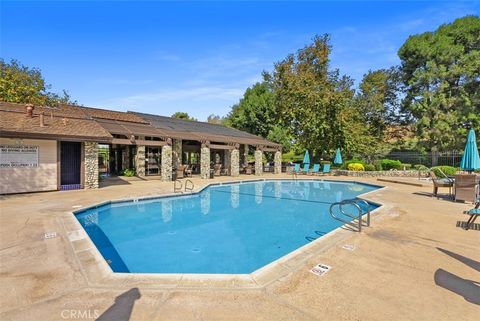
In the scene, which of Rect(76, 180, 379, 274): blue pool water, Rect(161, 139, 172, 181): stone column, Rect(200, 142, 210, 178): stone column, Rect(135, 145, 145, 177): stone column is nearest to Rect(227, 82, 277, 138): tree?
Rect(200, 142, 210, 178): stone column

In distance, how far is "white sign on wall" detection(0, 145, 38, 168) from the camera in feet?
35.5

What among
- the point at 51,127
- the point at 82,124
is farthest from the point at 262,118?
the point at 51,127

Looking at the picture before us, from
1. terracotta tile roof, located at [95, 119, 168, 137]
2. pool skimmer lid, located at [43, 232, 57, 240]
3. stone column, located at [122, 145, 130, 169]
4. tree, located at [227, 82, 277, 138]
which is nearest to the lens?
pool skimmer lid, located at [43, 232, 57, 240]

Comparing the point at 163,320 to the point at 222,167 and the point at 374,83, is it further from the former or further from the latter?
the point at 374,83

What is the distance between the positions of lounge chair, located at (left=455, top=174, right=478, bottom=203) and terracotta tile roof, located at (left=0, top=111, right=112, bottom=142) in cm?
1676

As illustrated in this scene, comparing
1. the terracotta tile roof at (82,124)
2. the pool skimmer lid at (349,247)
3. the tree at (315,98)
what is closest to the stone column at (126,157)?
the terracotta tile roof at (82,124)

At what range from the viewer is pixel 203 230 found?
805cm

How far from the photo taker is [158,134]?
17.0 metres

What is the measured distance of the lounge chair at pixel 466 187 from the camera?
9773 millimetres

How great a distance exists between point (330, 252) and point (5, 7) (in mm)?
18123

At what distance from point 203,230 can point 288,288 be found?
4917mm

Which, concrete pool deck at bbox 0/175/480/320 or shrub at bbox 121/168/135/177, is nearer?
concrete pool deck at bbox 0/175/480/320

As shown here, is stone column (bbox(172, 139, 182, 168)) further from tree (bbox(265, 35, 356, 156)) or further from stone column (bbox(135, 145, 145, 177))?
tree (bbox(265, 35, 356, 156))

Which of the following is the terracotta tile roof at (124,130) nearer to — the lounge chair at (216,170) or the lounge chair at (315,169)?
the lounge chair at (216,170)
